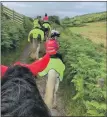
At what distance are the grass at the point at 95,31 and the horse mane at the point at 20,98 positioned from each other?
2643cm

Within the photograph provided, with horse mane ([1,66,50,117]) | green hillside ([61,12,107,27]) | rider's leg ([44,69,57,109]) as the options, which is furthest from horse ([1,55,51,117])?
green hillside ([61,12,107,27])

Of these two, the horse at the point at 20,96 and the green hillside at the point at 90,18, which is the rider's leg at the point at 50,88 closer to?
the horse at the point at 20,96

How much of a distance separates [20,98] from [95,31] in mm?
32852

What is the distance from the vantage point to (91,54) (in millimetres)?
14555

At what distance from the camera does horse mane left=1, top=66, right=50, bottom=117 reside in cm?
204

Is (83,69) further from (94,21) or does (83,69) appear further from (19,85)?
(94,21)

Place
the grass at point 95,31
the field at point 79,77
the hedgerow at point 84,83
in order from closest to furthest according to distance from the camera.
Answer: the hedgerow at point 84,83 < the field at point 79,77 < the grass at point 95,31

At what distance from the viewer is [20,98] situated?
218 cm

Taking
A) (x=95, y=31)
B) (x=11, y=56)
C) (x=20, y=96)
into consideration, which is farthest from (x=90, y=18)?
(x=20, y=96)

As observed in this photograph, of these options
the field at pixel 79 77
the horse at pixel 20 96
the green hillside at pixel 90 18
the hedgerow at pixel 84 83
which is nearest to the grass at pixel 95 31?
the green hillside at pixel 90 18

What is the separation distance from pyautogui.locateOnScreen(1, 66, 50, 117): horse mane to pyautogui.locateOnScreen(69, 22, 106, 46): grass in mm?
26426

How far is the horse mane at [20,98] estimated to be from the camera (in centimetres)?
204

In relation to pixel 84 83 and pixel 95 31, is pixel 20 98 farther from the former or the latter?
pixel 95 31

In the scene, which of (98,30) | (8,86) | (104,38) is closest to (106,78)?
(8,86)
